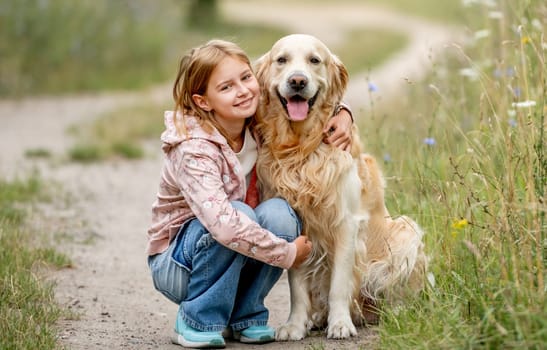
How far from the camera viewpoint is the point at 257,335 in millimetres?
3873

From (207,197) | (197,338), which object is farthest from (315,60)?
(197,338)

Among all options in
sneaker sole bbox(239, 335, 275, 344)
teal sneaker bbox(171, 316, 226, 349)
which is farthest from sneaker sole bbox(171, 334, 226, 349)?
sneaker sole bbox(239, 335, 275, 344)

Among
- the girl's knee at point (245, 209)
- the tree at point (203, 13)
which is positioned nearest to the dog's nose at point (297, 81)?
the girl's knee at point (245, 209)

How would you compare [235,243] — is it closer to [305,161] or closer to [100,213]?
[305,161]

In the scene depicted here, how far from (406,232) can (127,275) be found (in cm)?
167

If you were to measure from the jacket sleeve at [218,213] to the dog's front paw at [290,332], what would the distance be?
36cm

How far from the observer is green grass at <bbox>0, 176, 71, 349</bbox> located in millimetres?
3537

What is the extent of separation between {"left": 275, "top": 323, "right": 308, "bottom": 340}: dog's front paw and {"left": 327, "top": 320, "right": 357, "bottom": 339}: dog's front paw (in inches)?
4.6


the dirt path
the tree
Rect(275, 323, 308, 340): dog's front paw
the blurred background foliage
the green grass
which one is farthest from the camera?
the tree

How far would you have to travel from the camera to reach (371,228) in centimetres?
418

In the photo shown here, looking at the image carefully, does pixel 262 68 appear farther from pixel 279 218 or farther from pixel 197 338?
pixel 197 338

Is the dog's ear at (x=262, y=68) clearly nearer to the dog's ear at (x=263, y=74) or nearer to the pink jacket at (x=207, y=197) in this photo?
the dog's ear at (x=263, y=74)

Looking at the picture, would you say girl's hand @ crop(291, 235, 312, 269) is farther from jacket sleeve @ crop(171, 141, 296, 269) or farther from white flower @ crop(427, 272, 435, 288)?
white flower @ crop(427, 272, 435, 288)

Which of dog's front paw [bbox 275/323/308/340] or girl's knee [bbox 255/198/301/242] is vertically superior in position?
girl's knee [bbox 255/198/301/242]
